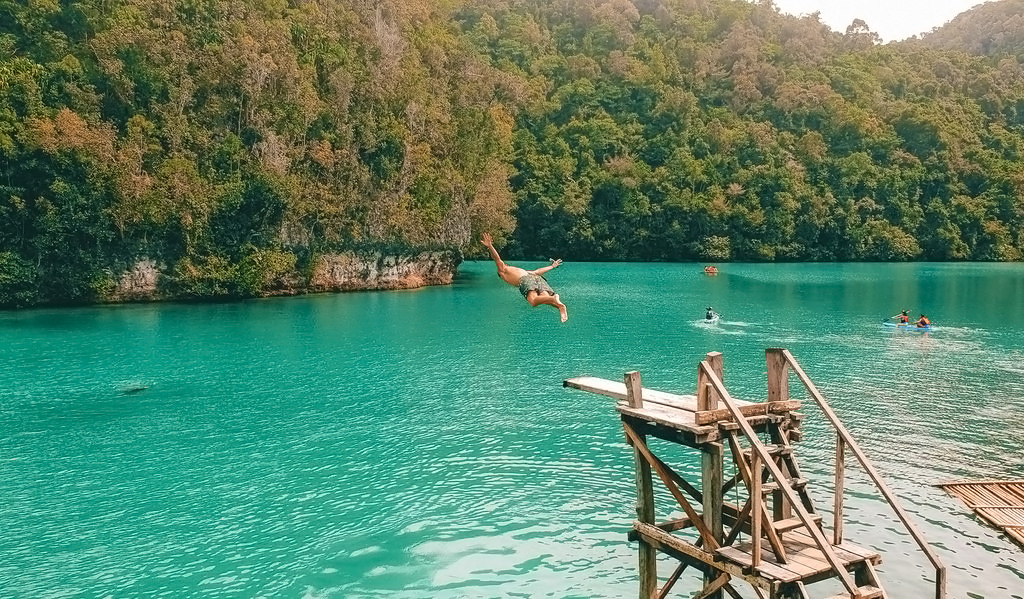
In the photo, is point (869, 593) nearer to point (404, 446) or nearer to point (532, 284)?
point (532, 284)

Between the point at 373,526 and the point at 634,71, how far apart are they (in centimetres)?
12942

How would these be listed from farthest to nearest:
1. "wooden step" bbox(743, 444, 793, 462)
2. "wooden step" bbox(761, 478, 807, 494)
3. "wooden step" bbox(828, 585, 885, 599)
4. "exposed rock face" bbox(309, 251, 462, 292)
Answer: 1. "exposed rock face" bbox(309, 251, 462, 292)
2. "wooden step" bbox(743, 444, 793, 462)
3. "wooden step" bbox(761, 478, 807, 494)
4. "wooden step" bbox(828, 585, 885, 599)

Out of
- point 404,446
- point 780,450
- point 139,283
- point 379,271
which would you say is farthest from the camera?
point 379,271

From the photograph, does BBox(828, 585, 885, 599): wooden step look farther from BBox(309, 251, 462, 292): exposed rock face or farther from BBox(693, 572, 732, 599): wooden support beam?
BBox(309, 251, 462, 292): exposed rock face

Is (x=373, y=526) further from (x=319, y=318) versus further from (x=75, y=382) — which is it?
(x=319, y=318)

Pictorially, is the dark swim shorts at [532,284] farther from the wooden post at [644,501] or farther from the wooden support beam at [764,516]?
the wooden support beam at [764,516]

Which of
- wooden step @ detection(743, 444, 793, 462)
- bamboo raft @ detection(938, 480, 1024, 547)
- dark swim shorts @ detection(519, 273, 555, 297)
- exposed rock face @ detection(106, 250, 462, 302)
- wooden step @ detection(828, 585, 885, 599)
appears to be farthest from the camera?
exposed rock face @ detection(106, 250, 462, 302)

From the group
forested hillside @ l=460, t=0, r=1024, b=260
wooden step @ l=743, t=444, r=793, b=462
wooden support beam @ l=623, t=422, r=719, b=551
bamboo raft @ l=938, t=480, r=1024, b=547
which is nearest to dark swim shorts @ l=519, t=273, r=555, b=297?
wooden support beam @ l=623, t=422, r=719, b=551

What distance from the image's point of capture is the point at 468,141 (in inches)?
3447

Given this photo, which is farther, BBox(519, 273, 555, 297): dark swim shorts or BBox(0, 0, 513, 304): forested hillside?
BBox(0, 0, 513, 304): forested hillside

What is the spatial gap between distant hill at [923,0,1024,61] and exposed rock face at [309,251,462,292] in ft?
439

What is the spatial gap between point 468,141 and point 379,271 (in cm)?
1970

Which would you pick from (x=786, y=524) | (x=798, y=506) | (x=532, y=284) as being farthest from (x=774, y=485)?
(x=532, y=284)

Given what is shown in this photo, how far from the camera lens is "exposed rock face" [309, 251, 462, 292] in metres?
74.3
